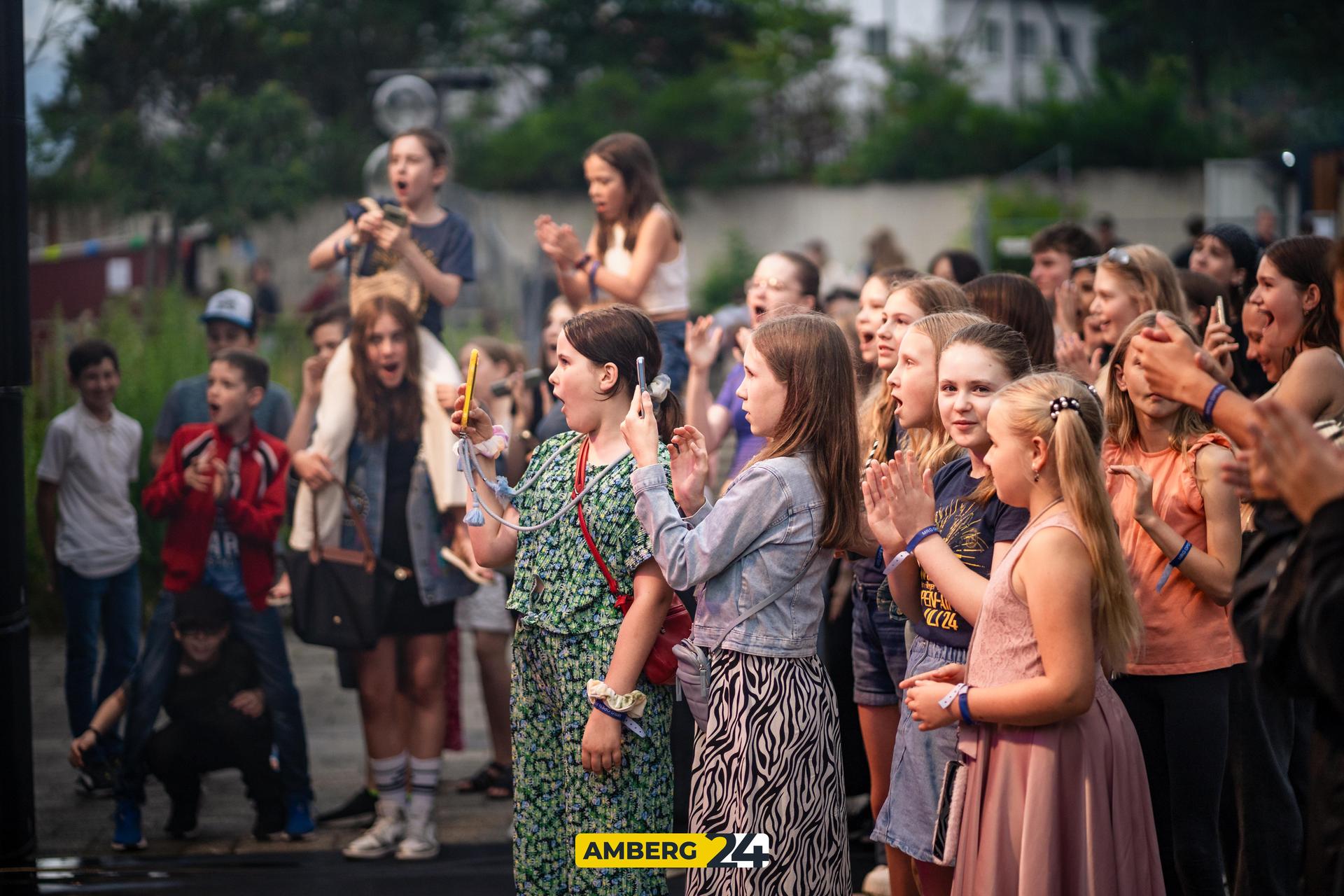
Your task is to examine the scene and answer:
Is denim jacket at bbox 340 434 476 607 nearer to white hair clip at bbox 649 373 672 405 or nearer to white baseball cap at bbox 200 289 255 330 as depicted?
white baseball cap at bbox 200 289 255 330

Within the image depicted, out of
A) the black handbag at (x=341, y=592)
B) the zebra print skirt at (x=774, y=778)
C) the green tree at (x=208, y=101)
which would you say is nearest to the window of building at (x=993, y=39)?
the green tree at (x=208, y=101)

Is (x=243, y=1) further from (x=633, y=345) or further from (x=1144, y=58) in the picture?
(x=633, y=345)

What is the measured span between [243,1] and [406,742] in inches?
738

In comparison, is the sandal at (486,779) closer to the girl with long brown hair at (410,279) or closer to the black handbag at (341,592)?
the black handbag at (341,592)

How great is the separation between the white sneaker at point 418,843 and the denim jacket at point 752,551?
2007 mm

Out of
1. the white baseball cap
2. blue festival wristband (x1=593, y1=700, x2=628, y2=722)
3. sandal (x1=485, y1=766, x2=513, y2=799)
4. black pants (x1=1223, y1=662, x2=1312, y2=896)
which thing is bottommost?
sandal (x1=485, y1=766, x2=513, y2=799)

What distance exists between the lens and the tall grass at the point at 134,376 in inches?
290

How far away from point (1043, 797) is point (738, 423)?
97.8 inches

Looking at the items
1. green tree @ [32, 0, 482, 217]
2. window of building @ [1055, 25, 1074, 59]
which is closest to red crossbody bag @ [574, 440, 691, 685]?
green tree @ [32, 0, 482, 217]

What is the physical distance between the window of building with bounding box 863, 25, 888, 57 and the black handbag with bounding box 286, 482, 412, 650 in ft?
105

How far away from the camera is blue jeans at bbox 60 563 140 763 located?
568 centimetres

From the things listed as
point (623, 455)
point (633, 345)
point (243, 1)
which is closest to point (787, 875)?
Result: point (623, 455)

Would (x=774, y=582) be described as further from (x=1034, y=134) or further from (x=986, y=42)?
(x=986, y=42)

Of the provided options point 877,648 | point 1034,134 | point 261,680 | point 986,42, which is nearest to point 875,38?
point 986,42
